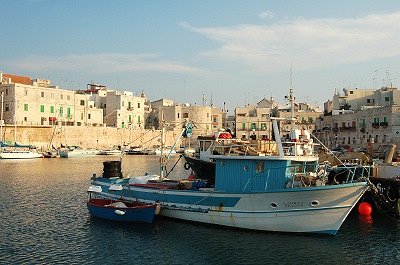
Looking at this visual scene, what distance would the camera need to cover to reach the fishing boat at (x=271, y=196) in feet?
66.1

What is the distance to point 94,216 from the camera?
84.9 ft

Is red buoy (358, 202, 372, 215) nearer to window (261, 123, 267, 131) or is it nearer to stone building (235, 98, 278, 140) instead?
stone building (235, 98, 278, 140)

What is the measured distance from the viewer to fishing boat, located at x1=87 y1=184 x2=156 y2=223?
78.4 feet

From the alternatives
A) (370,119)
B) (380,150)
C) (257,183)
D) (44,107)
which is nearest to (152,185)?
(257,183)

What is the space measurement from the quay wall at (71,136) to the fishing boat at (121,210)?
55.4m

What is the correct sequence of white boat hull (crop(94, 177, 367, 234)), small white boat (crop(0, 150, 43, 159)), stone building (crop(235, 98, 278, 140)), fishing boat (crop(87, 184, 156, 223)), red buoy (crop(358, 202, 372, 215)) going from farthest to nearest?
stone building (crop(235, 98, 278, 140))
small white boat (crop(0, 150, 43, 159))
red buoy (crop(358, 202, 372, 215))
fishing boat (crop(87, 184, 156, 223))
white boat hull (crop(94, 177, 367, 234))

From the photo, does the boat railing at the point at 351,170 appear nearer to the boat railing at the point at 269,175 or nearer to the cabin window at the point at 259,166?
the boat railing at the point at 269,175

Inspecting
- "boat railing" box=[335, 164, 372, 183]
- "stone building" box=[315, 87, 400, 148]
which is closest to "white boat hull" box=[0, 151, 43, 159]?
"stone building" box=[315, 87, 400, 148]

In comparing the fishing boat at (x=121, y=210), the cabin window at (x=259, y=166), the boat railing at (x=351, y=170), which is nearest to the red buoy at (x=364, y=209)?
the boat railing at (x=351, y=170)

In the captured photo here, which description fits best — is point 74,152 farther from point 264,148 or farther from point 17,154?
point 264,148

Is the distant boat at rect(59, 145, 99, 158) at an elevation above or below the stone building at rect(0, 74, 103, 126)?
below

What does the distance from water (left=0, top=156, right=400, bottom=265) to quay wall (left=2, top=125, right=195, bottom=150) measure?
191 feet

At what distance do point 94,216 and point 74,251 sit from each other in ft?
22.2

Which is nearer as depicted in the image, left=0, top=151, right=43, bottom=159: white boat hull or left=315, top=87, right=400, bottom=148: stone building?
left=315, top=87, right=400, bottom=148: stone building
